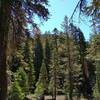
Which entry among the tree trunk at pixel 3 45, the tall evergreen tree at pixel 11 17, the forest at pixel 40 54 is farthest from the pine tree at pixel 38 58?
the tree trunk at pixel 3 45

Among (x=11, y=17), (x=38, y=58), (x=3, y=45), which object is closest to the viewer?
(x=3, y=45)

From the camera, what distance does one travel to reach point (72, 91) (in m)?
63.2

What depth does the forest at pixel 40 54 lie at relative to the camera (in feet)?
43.9

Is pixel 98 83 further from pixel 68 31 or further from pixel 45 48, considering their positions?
pixel 45 48

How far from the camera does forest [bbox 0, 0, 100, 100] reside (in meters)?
13.4

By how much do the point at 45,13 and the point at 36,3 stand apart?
60 cm

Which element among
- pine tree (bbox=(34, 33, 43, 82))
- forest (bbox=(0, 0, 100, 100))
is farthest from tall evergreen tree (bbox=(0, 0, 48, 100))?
pine tree (bbox=(34, 33, 43, 82))

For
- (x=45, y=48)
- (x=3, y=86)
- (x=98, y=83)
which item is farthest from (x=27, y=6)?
(x=45, y=48)

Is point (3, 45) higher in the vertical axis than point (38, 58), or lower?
lower

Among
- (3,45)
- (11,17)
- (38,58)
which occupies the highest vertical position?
(38,58)

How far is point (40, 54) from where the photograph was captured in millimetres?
97500

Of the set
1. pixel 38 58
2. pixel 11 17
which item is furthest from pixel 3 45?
pixel 38 58

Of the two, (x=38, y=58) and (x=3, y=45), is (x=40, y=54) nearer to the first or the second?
(x=38, y=58)

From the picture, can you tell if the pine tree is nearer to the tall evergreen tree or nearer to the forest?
the forest
